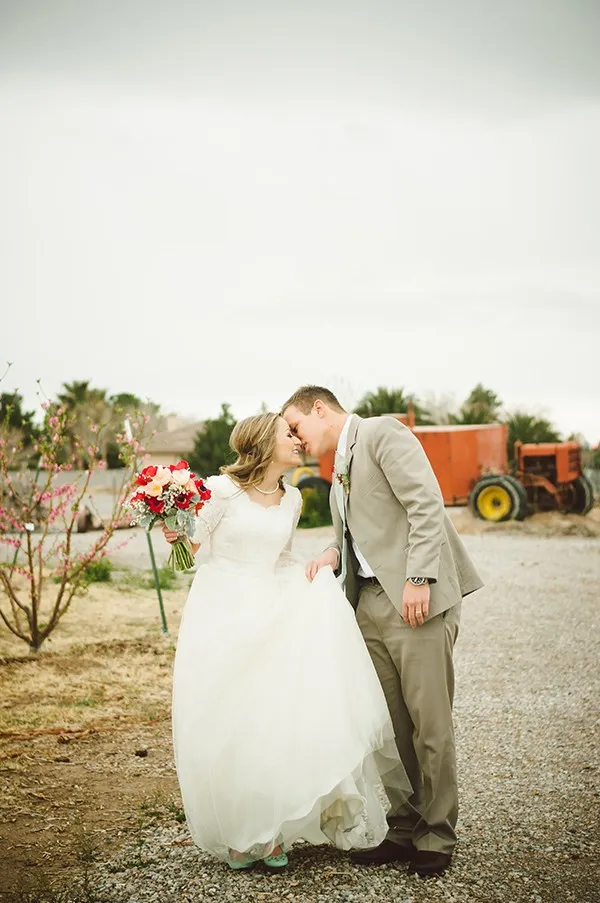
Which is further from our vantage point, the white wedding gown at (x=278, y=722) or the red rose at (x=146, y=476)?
the red rose at (x=146, y=476)

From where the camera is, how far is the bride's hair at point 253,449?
3.85 metres

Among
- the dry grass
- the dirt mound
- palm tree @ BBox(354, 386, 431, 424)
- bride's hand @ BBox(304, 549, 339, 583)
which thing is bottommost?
the dry grass

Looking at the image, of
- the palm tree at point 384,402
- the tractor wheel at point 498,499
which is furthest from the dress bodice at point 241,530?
the palm tree at point 384,402

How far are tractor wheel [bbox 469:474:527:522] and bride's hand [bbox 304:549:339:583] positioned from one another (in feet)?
42.6

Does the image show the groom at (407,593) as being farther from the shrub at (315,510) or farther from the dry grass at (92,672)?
the shrub at (315,510)

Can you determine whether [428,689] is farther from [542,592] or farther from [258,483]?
[542,592]

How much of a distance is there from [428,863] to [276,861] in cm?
64

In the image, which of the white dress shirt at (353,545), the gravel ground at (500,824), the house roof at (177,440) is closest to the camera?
the gravel ground at (500,824)

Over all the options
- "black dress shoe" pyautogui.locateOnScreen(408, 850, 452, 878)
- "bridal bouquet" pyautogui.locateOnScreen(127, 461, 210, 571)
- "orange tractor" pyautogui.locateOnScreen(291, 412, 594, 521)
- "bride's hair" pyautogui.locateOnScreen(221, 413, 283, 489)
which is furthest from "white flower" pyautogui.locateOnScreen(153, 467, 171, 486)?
"orange tractor" pyautogui.locateOnScreen(291, 412, 594, 521)

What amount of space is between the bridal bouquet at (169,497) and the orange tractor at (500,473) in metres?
13.0

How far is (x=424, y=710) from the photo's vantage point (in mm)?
3486

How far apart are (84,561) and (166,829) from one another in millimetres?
4027

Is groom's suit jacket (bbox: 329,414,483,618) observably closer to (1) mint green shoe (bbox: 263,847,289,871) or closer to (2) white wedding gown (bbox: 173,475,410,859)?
(2) white wedding gown (bbox: 173,475,410,859)

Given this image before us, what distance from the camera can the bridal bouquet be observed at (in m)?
3.59
